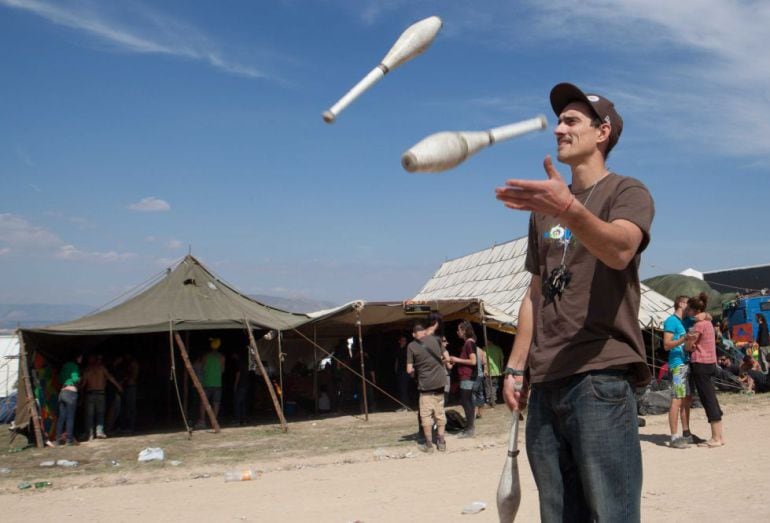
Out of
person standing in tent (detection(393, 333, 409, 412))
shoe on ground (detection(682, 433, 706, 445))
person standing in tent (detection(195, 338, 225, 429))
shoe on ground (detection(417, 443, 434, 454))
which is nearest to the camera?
shoe on ground (detection(682, 433, 706, 445))

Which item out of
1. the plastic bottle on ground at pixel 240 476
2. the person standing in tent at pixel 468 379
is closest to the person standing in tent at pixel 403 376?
the person standing in tent at pixel 468 379

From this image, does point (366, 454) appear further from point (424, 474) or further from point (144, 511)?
point (144, 511)

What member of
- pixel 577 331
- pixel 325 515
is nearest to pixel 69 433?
pixel 325 515

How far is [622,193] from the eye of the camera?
8.34 feet

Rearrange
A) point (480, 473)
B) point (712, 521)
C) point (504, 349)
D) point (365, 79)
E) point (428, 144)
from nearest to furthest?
point (428, 144), point (365, 79), point (712, 521), point (480, 473), point (504, 349)

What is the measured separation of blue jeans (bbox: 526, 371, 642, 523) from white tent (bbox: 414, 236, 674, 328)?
1215cm

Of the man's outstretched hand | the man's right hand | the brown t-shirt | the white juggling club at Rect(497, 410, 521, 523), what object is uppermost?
the man's outstretched hand

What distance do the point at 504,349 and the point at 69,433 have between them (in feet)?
32.3

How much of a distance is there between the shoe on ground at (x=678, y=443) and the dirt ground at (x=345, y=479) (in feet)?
0.37

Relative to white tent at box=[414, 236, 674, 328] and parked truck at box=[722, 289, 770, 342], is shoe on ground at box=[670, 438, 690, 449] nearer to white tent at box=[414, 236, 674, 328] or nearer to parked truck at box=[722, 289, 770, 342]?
white tent at box=[414, 236, 674, 328]

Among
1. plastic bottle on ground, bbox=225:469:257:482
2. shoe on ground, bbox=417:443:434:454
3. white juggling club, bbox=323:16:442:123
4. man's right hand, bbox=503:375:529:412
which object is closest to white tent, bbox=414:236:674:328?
shoe on ground, bbox=417:443:434:454

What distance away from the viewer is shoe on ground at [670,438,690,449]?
27.6 feet

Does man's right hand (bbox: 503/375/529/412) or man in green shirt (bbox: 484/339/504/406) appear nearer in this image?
man's right hand (bbox: 503/375/529/412)

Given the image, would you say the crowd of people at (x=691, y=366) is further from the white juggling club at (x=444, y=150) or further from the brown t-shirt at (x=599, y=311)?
the white juggling club at (x=444, y=150)
